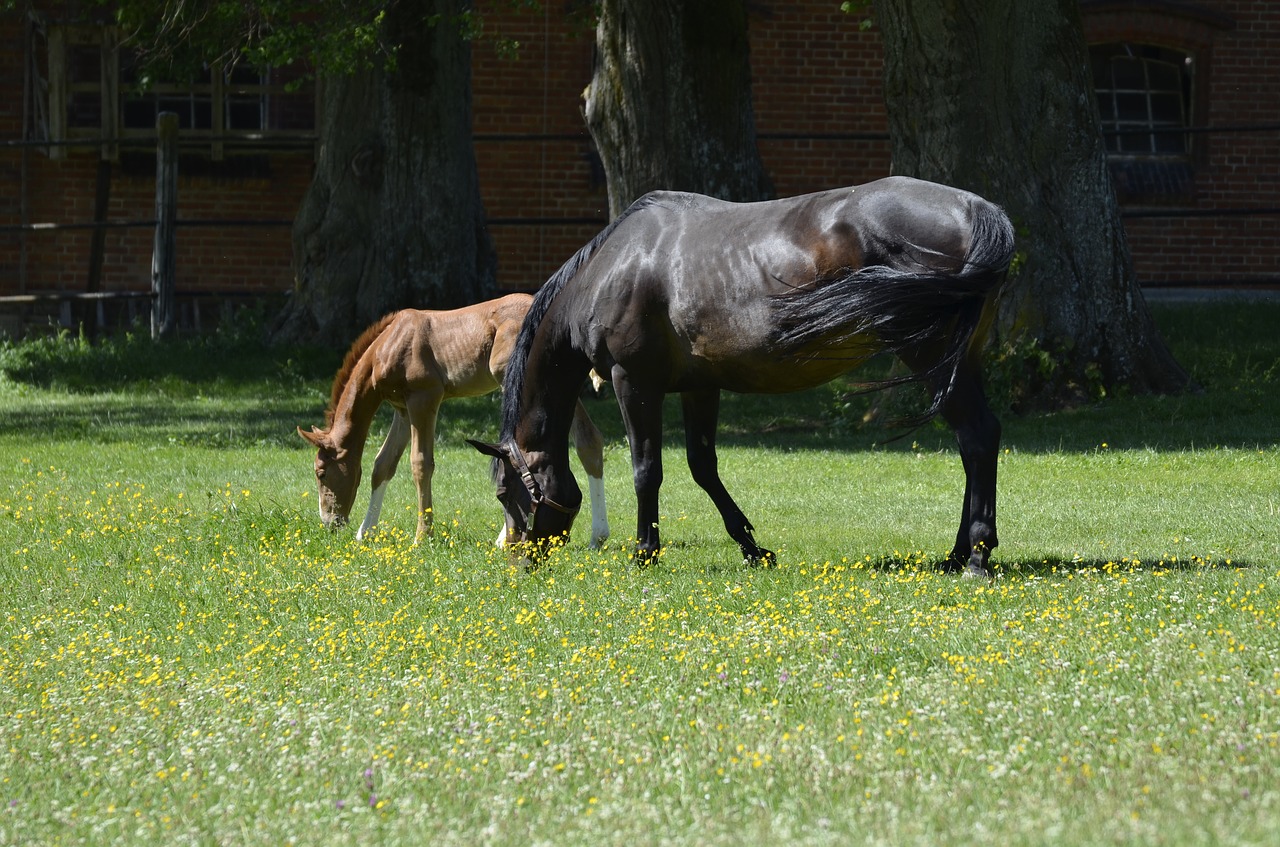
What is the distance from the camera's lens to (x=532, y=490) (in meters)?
8.15

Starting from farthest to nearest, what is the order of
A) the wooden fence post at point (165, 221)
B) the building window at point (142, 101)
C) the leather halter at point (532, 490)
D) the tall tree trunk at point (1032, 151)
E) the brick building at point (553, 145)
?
1. the brick building at point (553, 145)
2. the building window at point (142, 101)
3. the wooden fence post at point (165, 221)
4. the tall tree trunk at point (1032, 151)
5. the leather halter at point (532, 490)

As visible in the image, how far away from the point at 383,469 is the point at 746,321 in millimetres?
2890

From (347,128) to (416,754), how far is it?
1436 cm

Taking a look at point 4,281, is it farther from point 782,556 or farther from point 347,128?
point 782,556

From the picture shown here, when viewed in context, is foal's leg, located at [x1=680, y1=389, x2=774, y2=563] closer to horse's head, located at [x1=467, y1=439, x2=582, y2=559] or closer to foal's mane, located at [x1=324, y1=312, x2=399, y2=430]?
horse's head, located at [x1=467, y1=439, x2=582, y2=559]

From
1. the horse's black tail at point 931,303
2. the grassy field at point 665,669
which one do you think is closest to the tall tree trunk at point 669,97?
the grassy field at point 665,669

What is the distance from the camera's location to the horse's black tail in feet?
23.3

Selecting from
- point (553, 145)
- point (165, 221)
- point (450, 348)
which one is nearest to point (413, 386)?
point (450, 348)

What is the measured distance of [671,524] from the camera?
33.2ft

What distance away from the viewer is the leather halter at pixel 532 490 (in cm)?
814

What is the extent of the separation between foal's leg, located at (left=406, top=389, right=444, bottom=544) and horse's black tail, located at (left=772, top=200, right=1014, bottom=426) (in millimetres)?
3173

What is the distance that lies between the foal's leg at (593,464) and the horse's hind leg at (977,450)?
2354 mm

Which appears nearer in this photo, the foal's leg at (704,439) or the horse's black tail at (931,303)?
the horse's black tail at (931,303)

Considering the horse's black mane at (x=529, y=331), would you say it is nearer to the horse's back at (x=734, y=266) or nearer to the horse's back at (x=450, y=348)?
the horse's back at (x=734, y=266)
